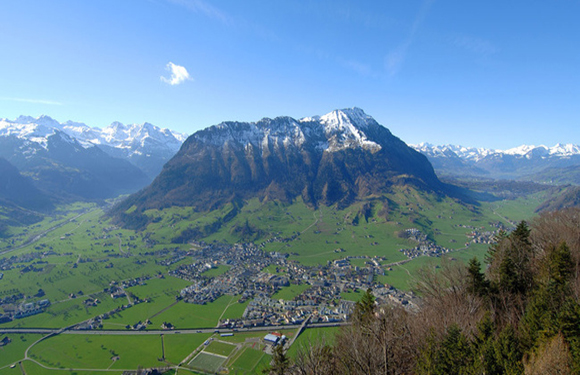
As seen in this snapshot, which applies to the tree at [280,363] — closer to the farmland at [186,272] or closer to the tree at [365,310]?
the farmland at [186,272]

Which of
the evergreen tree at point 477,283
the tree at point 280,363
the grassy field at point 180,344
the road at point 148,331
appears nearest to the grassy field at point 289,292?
the road at point 148,331

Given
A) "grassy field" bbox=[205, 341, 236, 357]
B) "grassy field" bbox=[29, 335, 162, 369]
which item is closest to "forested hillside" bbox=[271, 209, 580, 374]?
"grassy field" bbox=[205, 341, 236, 357]

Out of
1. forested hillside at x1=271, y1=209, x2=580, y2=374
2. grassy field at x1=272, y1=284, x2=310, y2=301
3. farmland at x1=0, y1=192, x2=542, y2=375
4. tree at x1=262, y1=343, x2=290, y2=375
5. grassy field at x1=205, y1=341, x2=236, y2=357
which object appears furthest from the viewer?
grassy field at x1=272, y1=284, x2=310, y2=301

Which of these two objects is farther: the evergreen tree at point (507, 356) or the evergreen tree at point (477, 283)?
the evergreen tree at point (477, 283)

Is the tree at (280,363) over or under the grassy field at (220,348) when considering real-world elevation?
over

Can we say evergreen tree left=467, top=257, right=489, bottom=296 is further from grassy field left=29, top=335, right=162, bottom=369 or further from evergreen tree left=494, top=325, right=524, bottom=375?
grassy field left=29, top=335, right=162, bottom=369

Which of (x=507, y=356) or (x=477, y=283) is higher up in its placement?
→ (x=477, y=283)

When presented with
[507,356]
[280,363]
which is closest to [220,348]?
[280,363]

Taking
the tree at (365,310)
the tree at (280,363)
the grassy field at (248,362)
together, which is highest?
the tree at (365,310)

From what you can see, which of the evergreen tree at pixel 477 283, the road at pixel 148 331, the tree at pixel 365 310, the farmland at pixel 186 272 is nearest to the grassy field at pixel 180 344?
the farmland at pixel 186 272

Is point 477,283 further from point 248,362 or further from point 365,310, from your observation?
point 248,362

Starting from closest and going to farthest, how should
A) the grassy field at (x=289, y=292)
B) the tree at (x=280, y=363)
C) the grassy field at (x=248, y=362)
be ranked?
the tree at (x=280, y=363) → the grassy field at (x=248, y=362) → the grassy field at (x=289, y=292)

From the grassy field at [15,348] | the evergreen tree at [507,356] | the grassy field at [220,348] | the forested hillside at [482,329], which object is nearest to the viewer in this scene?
the evergreen tree at [507,356]

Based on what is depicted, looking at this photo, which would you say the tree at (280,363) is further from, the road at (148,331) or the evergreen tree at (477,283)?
the road at (148,331)
